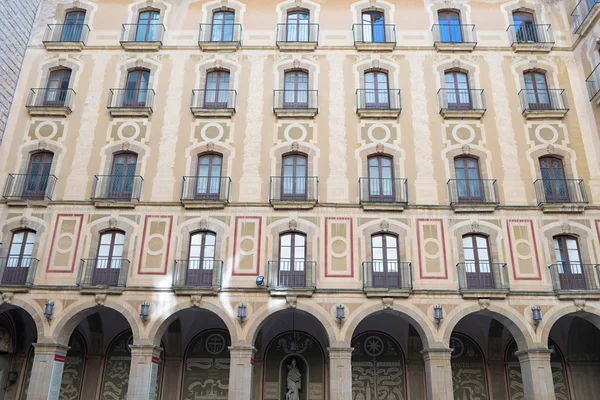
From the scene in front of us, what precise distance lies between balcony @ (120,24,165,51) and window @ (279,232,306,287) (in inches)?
428

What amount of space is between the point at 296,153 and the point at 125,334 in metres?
10.6

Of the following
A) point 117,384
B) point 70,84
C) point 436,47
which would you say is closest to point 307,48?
point 436,47

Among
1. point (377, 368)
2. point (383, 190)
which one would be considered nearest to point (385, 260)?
point (383, 190)

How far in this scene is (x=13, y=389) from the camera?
72.6ft

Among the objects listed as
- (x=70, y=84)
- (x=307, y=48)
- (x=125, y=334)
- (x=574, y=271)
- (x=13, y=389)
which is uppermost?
(x=307, y=48)

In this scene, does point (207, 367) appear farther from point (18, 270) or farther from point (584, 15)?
point (584, 15)

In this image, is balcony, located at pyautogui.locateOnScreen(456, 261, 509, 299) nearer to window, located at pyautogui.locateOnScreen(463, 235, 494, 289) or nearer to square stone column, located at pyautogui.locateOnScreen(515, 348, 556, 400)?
window, located at pyautogui.locateOnScreen(463, 235, 494, 289)

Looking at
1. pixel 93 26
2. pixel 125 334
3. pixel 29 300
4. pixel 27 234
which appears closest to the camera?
pixel 29 300

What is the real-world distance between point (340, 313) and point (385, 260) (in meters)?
2.77

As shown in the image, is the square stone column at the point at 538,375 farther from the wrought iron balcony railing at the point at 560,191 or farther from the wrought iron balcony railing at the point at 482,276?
the wrought iron balcony railing at the point at 560,191

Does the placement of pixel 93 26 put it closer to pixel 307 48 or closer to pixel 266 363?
pixel 307 48

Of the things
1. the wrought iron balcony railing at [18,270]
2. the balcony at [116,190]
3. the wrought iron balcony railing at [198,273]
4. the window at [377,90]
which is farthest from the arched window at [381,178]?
the wrought iron balcony railing at [18,270]

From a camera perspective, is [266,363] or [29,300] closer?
[29,300]

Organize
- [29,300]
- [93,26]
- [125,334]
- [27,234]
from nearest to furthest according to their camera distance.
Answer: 1. [29,300]
2. [27,234]
3. [125,334]
4. [93,26]
